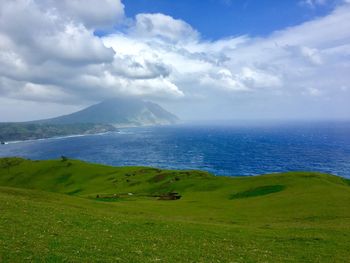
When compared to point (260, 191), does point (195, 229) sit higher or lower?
higher

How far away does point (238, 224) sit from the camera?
148 ft

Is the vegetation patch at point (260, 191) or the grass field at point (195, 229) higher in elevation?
the grass field at point (195, 229)

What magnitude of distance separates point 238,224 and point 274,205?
1564 centimetres

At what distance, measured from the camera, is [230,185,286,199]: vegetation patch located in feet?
241

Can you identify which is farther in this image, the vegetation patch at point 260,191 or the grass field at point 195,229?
the vegetation patch at point 260,191

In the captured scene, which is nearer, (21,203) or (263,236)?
(263,236)

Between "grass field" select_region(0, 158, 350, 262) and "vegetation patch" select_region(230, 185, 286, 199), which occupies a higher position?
"grass field" select_region(0, 158, 350, 262)

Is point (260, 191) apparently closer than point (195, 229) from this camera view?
No

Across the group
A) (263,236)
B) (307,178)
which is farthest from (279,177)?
(263,236)

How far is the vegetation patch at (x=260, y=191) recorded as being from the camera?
73.4 meters

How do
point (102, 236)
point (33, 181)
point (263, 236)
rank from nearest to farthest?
point (102, 236) < point (263, 236) < point (33, 181)

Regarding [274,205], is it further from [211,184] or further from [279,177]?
[211,184]

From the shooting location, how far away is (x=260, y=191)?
75.1 m

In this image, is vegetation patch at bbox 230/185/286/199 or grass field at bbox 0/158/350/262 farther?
vegetation patch at bbox 230/185/286/199
